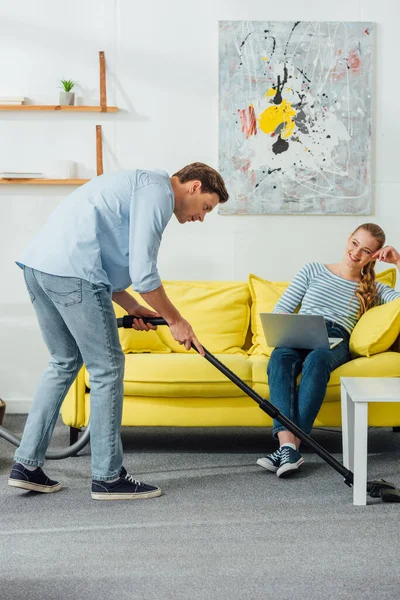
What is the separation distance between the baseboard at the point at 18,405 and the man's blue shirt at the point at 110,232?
79.6 inches

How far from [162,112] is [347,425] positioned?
215cm

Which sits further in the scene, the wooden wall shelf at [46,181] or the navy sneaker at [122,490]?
the wooden wall shelf at [46,181]

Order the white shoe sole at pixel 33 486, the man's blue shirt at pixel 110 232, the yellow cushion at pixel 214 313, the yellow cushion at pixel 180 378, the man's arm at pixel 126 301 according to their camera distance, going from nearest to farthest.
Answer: the man's blue shirt at pixel 110 232
the white shoe sole at pixel 33 486
the man's arm at pixel 126 301
the yellow cushion at pixel 180 378
the yellow cushion at pixel 214 313

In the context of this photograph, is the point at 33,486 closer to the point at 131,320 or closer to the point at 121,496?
the point at 121,496

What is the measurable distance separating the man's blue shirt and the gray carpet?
744mm

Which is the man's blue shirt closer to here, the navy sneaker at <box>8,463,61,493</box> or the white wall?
the navy sneaker at <box>8,463,61,493</box>

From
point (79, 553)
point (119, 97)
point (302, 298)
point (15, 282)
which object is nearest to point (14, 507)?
point (79, 553)

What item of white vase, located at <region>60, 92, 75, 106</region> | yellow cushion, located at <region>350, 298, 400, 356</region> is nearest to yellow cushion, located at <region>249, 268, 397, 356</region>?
yellow cushion, located at <region>350, 298, 400, 356</region>

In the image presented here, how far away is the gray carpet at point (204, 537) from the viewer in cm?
197

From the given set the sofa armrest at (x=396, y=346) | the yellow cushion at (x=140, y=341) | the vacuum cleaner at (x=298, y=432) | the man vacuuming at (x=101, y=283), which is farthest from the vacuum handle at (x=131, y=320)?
the sofa armrest at (x=396, y=346)

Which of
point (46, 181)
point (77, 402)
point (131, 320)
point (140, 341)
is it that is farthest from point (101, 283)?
point (46, 181)

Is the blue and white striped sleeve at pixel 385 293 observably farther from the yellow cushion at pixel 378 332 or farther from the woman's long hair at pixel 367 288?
the yellow cushion at pixel 378 332

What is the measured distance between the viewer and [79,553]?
221 cm

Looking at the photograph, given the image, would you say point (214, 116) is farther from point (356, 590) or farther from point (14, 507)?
point (356, 590)
